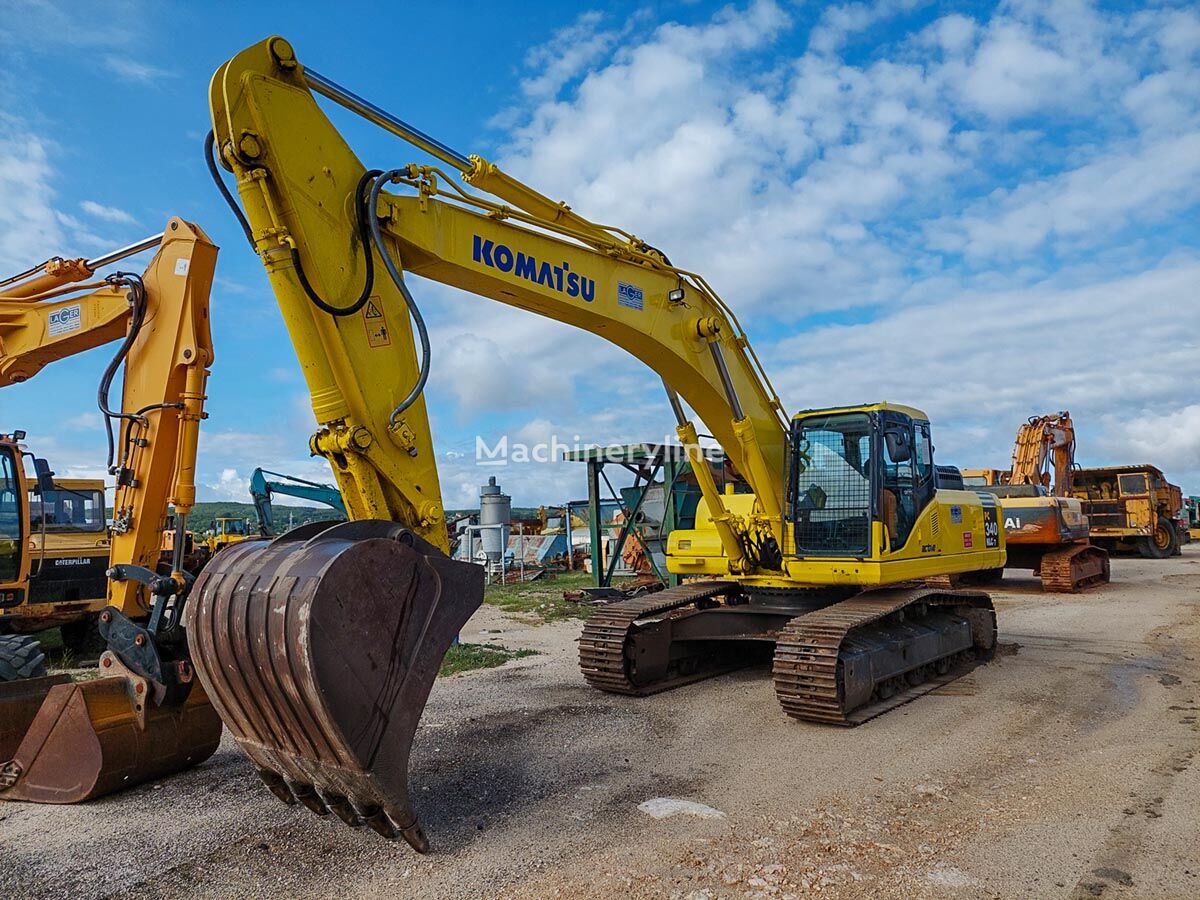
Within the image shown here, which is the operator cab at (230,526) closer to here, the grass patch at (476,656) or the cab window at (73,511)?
the cab window at (73,511)

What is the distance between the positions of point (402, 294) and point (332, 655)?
2020 mm

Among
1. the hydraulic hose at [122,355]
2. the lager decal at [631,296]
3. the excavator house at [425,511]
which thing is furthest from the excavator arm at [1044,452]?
the hydraulic hose at [122,355]

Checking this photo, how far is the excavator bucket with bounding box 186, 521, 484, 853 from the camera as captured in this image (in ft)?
12.4

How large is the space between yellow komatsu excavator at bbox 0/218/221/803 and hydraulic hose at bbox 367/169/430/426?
76.4 inches

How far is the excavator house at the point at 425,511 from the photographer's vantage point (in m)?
Answer: 3.94

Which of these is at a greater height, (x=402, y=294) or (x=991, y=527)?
(x=402, y=294)

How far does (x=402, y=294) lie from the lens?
4812 mm

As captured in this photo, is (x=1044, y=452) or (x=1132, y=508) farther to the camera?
(x=1132, y=508)

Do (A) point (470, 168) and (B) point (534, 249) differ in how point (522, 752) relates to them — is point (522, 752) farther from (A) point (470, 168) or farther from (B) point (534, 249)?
(A) point (470, 168)

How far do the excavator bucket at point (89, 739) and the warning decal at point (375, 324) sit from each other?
2491 mm

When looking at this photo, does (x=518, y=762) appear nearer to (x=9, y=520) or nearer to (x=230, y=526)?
Result: (x=9, y=520)

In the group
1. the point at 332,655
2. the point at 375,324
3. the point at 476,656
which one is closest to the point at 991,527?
the point at 476,656

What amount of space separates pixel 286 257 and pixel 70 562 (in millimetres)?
7674

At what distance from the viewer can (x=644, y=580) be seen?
18016 mm
